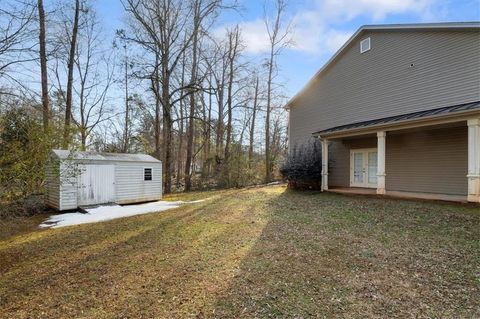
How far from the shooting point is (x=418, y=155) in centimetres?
1044

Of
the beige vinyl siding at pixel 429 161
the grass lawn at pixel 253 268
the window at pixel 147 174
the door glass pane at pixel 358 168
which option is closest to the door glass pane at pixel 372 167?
the door glass pane at pixel 358 168

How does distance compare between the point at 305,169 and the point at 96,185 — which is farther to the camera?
the point at 305,169

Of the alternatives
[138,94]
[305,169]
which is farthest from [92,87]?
[305,169]

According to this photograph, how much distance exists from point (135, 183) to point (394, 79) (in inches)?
457

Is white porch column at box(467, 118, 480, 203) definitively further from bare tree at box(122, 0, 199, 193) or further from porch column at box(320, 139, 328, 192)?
bare tree at box(122, 0, 199, 193)

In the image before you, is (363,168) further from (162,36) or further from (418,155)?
(162,36)

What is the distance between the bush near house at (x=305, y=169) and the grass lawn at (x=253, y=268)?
17.8 feet

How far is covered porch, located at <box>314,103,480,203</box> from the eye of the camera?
7.78 m

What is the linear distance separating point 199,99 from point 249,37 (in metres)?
6.25

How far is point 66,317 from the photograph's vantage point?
2906 mm

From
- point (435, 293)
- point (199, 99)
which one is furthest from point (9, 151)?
point (199, 99)

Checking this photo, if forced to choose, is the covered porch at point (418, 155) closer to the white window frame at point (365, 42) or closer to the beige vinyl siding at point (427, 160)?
the beige vinyl siding at point (427, 160)

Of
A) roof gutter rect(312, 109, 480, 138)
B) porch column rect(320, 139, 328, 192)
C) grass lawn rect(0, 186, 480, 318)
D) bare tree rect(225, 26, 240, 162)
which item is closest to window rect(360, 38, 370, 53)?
roof gutter rect(312, 109, 480, 138)

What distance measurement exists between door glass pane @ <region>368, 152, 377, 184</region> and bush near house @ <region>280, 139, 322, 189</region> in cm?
207
